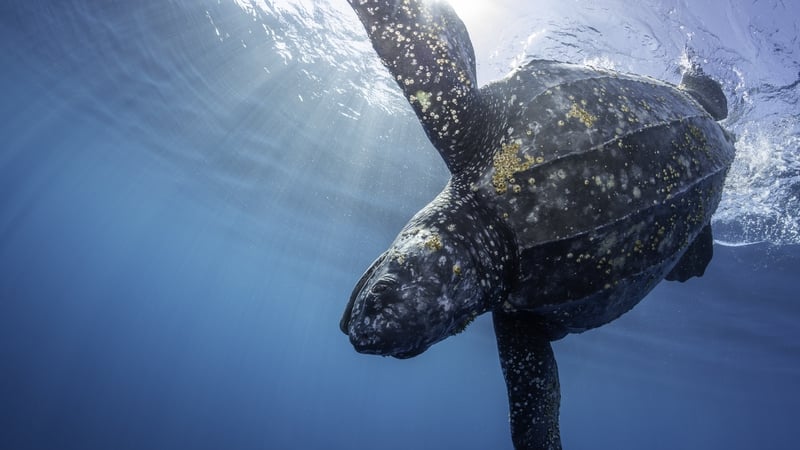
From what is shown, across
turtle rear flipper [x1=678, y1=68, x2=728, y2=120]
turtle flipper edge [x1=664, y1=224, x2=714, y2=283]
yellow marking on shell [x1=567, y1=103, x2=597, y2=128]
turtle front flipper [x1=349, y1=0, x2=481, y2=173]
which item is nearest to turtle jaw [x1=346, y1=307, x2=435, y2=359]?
turtle front flipper [x1=349, y1=0, x2=481, y2=173]

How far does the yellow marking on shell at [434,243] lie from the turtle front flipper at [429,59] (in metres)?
0.65

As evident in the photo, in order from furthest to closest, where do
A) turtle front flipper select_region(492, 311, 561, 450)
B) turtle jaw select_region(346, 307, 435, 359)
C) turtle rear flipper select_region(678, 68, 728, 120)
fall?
turtle rear flipper select_region(678, 68, 728, 120) → turtle front flipper select_region(492, 311, 561, 450) → turtle jaw select_region(346, 307, 435, 359)

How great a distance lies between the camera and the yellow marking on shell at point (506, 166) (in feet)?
6.60

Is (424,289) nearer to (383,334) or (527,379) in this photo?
(383,334)

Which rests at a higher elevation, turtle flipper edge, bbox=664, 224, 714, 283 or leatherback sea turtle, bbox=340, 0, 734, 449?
leatherback sea turtle, bbox=340, 0, 734, 449

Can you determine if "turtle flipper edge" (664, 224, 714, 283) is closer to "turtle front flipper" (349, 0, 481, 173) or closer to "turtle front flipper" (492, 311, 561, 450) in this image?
"turtle front flipper" (492, 311, 561, 450)

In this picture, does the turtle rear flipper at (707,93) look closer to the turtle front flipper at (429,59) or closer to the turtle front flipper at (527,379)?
the turtle front flipper at (429,59)

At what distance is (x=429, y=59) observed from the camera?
1981 mm

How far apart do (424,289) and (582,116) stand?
1.31 meters

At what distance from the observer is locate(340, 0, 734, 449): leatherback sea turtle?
73.9 inches

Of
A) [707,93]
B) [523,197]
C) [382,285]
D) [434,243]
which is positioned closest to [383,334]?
[382,285]

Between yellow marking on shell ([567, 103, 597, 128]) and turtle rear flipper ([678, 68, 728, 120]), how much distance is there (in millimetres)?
2459

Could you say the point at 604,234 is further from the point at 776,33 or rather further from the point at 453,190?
the point at 776,33

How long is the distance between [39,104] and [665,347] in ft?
136
